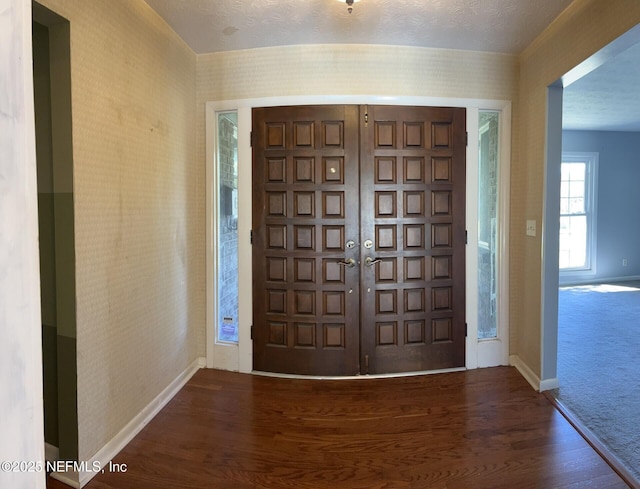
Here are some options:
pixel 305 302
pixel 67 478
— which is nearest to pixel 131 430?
pixel 67 478

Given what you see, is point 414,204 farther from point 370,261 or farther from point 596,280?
point 596,280

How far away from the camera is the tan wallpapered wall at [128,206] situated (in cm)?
170

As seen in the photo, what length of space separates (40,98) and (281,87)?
1.54m

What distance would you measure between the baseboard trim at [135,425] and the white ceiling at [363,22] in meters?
2.51

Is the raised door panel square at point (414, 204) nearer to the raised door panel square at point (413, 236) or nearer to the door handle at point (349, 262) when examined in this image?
the raised door panel square at point (413, 236)

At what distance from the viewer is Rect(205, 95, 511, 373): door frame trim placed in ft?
9.00

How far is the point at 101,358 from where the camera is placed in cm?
181

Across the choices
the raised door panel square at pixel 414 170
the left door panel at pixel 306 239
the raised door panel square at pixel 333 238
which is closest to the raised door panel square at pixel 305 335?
the left door panel at pixel 306 239

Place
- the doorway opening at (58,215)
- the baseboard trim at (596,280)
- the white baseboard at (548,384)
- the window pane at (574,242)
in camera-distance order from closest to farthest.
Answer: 1. the doorway opening at (58,215)
2. the white baseboard at (548,384)
3. the baseboard trim at (596,280)
4. the window pane at (574,242)

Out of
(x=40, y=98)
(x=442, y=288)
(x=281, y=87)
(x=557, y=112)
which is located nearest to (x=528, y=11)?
(x=557, y=112)

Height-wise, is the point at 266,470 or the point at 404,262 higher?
the point at 404,262

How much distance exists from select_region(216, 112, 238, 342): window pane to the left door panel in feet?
0.64

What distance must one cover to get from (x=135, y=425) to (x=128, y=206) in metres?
1.30

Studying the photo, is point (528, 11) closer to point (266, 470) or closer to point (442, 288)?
point (442, 288)
